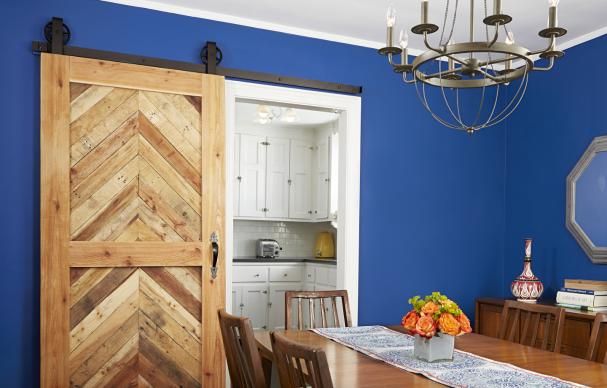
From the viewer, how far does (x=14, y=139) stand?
3.39 m

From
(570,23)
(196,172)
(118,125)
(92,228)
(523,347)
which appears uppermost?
(570,23)

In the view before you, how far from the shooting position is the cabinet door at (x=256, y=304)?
634 cm

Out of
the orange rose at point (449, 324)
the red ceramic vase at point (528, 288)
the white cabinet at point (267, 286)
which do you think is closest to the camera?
the orange rose at point (449, 324)

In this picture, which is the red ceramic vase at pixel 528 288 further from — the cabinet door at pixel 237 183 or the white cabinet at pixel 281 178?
the cabinet door at pixel 237 183

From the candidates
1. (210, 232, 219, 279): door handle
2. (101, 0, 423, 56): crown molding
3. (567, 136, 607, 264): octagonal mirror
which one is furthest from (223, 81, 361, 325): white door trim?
(567, 136, 607, 264): octagonal mirror

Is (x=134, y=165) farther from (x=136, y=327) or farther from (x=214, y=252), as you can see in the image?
(x=136, y=327)

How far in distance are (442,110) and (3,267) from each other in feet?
10.3

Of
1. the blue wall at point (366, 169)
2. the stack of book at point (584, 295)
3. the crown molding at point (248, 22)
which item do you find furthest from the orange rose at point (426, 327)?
the crown molding at point (248, 22)

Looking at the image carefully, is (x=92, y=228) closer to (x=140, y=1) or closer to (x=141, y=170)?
(x=141, y=170)

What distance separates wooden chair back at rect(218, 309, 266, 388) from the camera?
2.13 metres

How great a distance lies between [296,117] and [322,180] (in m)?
0.78

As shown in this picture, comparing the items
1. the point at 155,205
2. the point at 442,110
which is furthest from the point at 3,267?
the point at 442,110

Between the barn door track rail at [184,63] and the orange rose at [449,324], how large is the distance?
2249 millimetres

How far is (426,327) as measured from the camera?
229 centimetres
